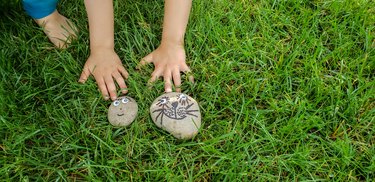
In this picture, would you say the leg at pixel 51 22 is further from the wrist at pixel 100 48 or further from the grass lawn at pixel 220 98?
the wrist at pixel 100 48

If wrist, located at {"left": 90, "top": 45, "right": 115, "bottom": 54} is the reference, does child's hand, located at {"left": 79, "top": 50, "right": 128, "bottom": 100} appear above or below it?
below

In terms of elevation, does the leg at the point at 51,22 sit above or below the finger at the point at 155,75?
above

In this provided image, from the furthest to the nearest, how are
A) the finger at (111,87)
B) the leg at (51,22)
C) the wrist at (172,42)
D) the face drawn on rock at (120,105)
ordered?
the leg at (51,22), the wrist at (172,42), the finger at (111,87), the face drawn on rock at (120,105)

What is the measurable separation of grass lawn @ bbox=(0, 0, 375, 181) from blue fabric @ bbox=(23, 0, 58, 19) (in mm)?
73

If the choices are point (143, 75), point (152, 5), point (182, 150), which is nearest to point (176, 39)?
point (143, 75)

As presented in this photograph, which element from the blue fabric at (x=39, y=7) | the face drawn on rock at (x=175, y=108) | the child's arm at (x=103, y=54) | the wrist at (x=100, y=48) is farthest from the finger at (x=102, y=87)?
the blue fabric at (x=39, y=7)

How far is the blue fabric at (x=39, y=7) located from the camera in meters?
2.08

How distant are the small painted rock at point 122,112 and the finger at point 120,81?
9cm

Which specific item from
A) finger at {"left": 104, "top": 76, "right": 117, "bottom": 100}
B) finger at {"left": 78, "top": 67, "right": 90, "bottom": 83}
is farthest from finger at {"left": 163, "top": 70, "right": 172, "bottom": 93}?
finger at {"left": 78, "top": 67, "right": 90, "bottom": 83}

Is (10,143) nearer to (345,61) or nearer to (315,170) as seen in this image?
(315,170)

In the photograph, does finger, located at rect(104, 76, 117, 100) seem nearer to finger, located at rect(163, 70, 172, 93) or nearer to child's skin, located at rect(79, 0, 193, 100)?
child's skin, located at rect(79, 0, 193, 100)

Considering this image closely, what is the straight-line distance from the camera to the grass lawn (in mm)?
1680

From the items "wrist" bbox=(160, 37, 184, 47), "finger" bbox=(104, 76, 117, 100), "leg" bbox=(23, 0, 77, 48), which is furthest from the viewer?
"leg" bbox=(23, 0, 77, 48)

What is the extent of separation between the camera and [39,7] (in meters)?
2.09
